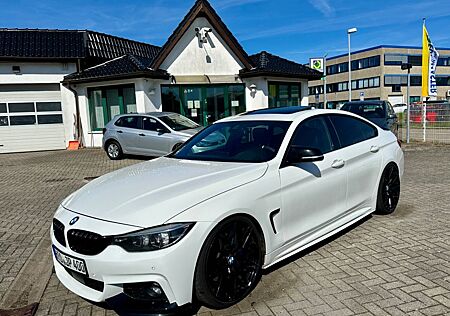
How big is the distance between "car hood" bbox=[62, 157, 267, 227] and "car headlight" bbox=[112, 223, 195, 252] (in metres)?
0.06

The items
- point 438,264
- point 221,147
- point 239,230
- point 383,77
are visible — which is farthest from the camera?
point 383,77

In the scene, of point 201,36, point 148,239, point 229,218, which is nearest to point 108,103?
point 201,36

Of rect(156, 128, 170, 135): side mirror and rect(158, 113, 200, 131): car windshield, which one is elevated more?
rect(158, 113, 200, 131): car windshield

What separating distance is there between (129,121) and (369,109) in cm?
850

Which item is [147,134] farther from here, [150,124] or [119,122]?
[119,122]

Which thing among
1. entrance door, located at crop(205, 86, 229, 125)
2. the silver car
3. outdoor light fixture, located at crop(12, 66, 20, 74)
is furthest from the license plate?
outdoor light fixture, located at crop(12, 66, 20, 74)

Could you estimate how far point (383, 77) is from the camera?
184 feet

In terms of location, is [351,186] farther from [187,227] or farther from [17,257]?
[17,257]

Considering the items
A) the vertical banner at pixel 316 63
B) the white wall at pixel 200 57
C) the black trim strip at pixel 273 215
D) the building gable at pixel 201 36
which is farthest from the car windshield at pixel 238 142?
the vertical banner at pixel 316 63

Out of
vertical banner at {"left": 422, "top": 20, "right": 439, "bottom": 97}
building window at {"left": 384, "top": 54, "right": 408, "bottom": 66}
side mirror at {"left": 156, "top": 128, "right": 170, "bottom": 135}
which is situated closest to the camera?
side mirror at {"left": 156, "top": 128, "right": 170, "bottom": 135}

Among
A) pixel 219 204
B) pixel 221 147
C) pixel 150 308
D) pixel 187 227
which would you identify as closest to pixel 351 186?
pixel 221 147

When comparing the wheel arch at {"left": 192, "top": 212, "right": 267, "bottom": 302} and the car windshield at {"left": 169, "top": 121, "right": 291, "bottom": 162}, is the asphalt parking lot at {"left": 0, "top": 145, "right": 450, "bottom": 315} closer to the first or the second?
the wheel arch at {"left": 192, "top": 212, "right": 267, "bottom": 302}

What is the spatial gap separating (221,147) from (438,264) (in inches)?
98.5

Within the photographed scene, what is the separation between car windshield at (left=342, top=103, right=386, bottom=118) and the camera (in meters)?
12.2
